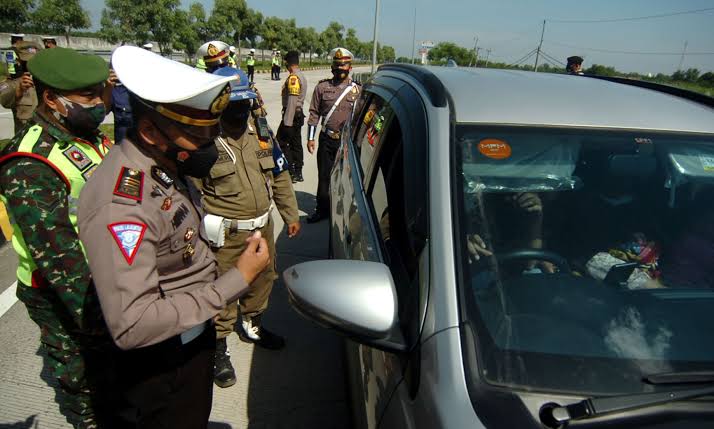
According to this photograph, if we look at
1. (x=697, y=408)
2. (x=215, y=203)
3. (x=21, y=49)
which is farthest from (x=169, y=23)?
(x=697, y=408)

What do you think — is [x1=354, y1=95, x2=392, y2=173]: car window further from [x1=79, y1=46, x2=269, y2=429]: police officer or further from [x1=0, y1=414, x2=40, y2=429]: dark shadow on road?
[x1=0, y1=414, x2=40, y2=429]: dark shadow on road

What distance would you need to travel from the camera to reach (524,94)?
1.70 meters

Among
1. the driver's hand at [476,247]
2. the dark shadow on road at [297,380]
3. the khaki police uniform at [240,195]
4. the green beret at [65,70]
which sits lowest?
the dark shadow on road at [297,380]

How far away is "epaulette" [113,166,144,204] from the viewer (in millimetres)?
1158

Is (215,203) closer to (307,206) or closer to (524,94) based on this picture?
(524,94)

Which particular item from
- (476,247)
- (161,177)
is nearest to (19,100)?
(161,177)

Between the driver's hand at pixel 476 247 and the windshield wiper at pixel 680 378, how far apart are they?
0.49 m

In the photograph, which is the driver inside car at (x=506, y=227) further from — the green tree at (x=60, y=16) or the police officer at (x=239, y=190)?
the green tree at (x=60, y=16)

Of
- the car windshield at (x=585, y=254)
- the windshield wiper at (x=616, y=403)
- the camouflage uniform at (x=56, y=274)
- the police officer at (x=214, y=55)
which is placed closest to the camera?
the windshield wiper at (x=616, y=403)

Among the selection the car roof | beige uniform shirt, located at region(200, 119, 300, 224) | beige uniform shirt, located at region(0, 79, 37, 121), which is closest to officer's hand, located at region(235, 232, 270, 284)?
the car roof

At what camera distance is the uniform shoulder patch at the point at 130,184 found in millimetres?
1162

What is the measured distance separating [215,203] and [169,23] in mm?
35226

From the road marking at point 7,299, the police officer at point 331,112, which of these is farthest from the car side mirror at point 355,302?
the police officer at point 331,112

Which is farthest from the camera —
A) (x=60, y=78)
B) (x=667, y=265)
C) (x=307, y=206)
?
(x=307, y=206)
